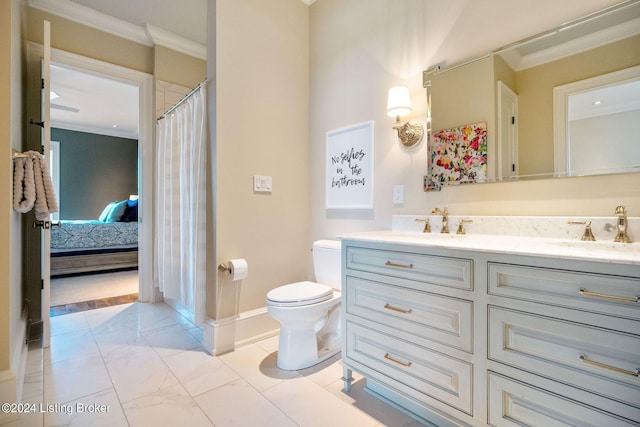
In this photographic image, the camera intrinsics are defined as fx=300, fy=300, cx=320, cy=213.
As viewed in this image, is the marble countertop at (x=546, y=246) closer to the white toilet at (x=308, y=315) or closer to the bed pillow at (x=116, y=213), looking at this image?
the white toilet at (x=308, y=315)

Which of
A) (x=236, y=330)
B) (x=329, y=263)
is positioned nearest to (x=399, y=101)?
(x=329, y=263)

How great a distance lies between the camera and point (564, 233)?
4.28 ft

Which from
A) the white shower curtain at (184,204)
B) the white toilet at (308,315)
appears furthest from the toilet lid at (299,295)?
the white shower curtain at (184,204)

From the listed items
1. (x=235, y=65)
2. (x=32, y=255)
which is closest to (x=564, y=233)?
(x=235, y=65)

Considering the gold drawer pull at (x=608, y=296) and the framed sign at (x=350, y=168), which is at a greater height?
the framed sign at (x=350, y=168)

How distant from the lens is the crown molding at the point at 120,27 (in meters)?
2.57

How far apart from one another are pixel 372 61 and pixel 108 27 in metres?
2.56

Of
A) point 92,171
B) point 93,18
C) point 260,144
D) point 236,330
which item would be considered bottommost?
point 236,330

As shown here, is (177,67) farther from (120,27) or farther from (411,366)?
(411,366)

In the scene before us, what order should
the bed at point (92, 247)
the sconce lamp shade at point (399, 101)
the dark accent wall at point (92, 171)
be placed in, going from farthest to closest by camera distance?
the dark accent wall at point (92, 171) → the bed at point (92, 247) → the sconce lamp shade at point (399, 101)

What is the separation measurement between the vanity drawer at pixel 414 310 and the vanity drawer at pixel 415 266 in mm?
60

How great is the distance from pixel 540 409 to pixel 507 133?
3.88ft

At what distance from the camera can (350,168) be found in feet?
7.18

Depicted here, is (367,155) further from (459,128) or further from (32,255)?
(32,255)
